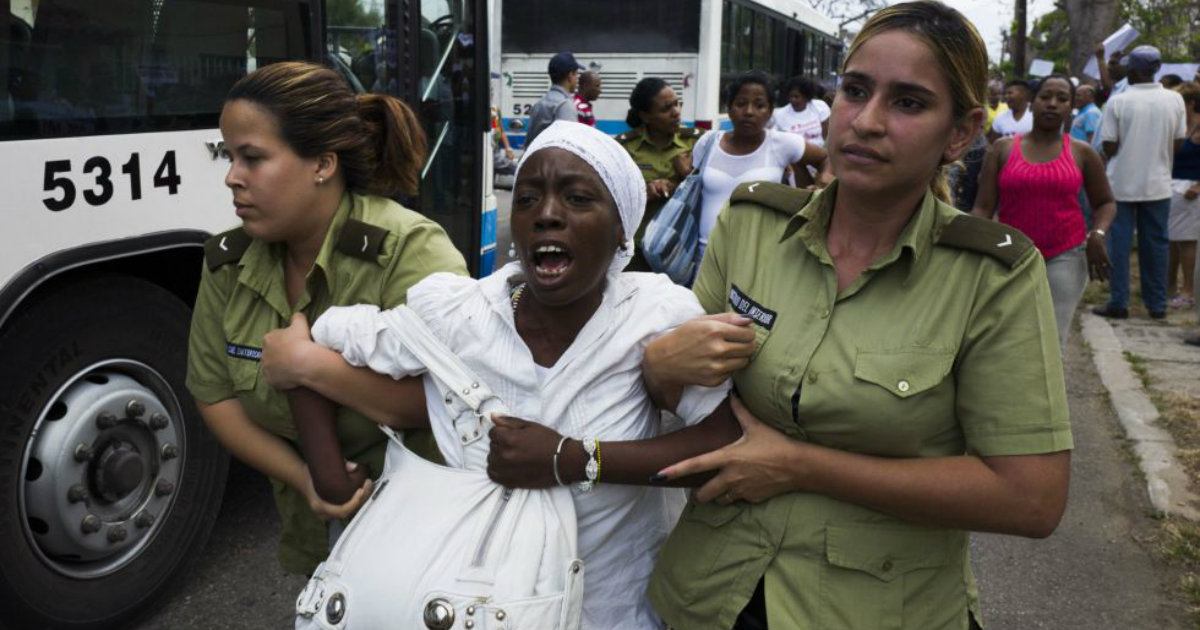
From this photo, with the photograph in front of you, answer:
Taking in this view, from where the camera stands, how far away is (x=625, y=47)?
12445mm

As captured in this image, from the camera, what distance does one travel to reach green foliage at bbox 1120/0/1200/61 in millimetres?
27125

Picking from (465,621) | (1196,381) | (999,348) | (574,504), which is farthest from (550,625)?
(1196,381)

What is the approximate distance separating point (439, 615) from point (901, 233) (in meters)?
0.97

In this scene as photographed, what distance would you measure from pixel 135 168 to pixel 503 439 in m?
2.46

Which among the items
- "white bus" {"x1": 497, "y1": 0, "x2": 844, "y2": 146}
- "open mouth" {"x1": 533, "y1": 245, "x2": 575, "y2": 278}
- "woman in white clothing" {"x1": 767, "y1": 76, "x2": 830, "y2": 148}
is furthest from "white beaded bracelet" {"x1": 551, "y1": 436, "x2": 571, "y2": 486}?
"white bus" {"x1": 497, "y1": 0, "x2": 844, "y2": 146}

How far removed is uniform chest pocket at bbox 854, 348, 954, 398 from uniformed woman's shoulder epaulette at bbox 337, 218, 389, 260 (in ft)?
3.52

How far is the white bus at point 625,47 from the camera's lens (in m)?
12.1

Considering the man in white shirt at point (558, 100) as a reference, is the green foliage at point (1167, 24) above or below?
above

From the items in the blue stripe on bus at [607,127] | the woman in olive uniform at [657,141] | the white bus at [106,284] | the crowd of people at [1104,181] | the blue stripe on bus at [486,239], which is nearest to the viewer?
the white bus at [106,284]

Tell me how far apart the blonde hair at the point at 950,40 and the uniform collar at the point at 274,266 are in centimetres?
117

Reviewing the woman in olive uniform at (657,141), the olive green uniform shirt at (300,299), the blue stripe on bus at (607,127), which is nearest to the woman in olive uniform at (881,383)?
the olive green uniform shirt at (300,299)

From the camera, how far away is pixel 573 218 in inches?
68.1

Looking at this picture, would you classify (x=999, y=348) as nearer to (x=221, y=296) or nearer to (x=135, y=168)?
(x=221, y=296)

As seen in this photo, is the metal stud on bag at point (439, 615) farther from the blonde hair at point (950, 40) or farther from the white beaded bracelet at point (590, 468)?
the blonde hair at point (950, 40)
